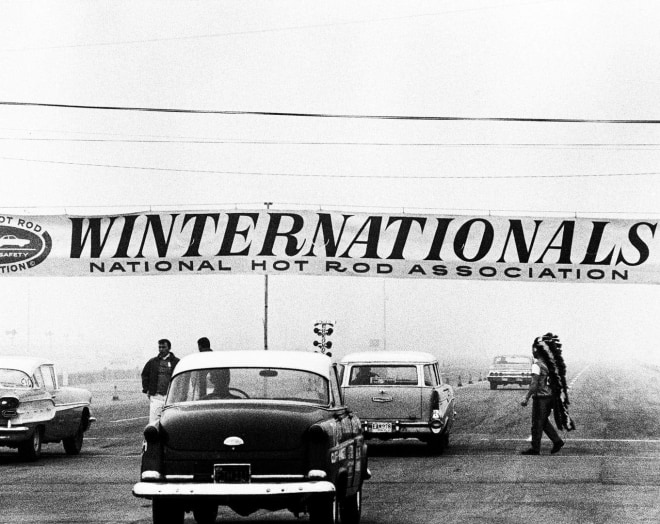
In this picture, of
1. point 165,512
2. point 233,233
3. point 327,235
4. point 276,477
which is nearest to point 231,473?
point 276,477

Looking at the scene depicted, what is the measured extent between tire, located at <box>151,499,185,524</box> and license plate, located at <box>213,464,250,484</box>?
1.78ft

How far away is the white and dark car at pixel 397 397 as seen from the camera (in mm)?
21516

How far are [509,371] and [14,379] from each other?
3934 cm

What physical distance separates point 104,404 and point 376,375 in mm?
27349

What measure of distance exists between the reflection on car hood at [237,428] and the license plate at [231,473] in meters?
0.16

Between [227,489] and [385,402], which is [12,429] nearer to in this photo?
[385,402]

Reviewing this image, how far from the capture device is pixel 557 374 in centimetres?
2202

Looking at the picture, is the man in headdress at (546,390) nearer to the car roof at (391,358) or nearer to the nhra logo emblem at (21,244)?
the car roof at (391,358)

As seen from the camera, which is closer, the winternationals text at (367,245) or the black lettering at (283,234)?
the winternationals text at (367,245)

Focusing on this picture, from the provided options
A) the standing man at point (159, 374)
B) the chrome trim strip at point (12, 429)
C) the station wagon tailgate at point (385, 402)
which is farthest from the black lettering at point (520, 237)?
the chrome trim strip at point (12, 429)

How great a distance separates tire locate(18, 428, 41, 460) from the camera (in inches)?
787

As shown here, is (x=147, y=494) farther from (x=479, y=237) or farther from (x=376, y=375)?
(x=479, y=237)

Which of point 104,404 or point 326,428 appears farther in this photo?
point 104,404

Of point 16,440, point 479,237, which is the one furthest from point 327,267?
point 16,440
